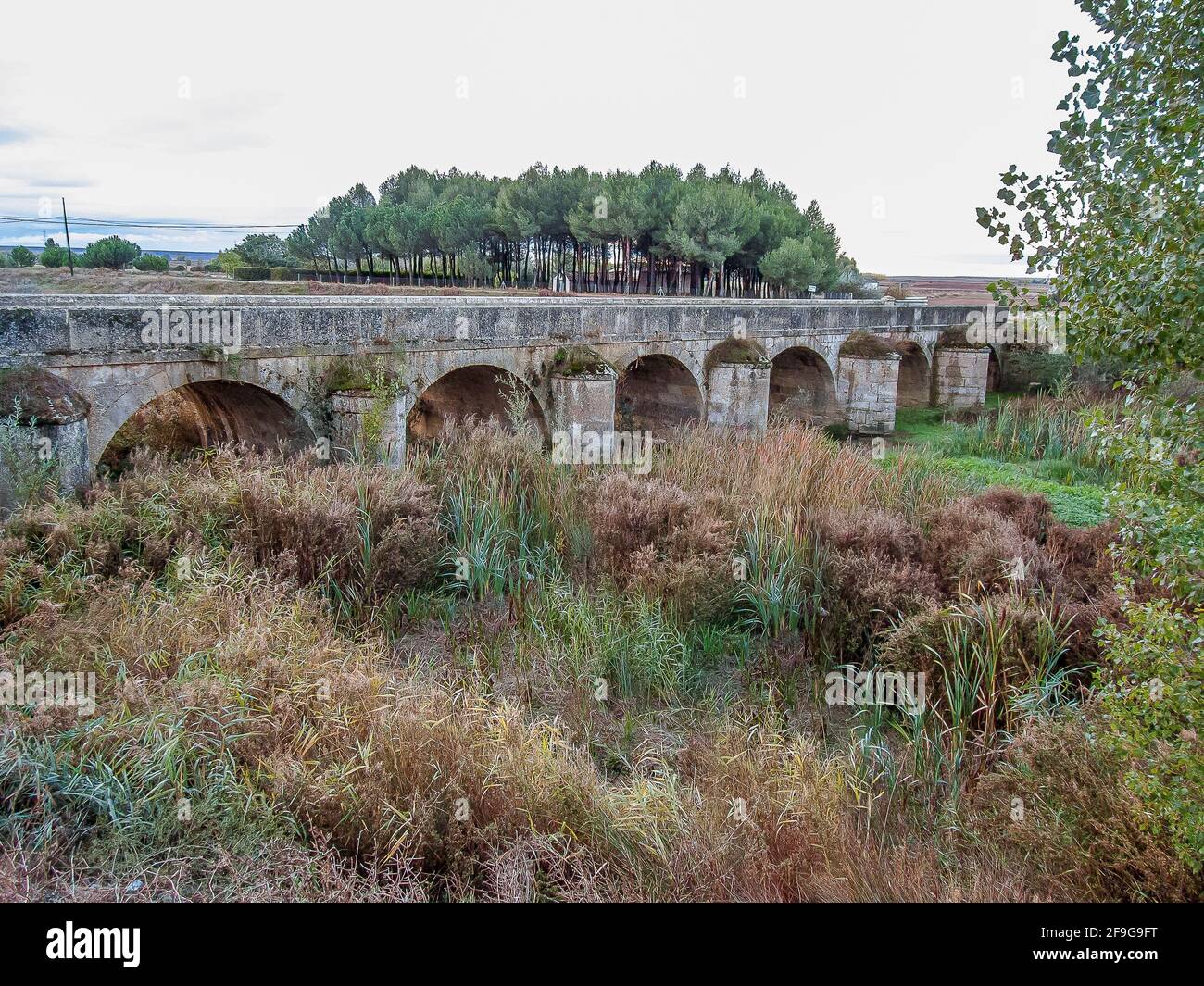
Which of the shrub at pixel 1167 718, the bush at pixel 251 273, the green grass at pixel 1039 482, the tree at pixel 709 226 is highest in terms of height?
the tree at pixel 709 226

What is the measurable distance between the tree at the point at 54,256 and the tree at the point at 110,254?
1.60 meters

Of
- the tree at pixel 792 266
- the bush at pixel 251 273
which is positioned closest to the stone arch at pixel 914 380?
the tree at pixel 792 266

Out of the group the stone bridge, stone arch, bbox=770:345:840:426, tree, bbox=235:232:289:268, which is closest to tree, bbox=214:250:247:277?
tree, bbox=235:232:289:268

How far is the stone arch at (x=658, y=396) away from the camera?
16438mm

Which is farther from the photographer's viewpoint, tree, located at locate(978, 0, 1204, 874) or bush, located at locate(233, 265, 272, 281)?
bush, located at locate(233, 265, 272, 281)

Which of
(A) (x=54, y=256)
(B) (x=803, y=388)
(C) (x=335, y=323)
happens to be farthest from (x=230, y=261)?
(C) (x=335, y=323)

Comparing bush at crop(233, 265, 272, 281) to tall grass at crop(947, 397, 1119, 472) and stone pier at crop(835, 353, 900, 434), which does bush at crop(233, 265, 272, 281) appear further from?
tall grass at crop(947, 397, 1119, 472)

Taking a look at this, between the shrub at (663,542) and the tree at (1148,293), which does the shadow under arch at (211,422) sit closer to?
the shrub at (663,542)

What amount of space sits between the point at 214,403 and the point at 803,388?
1471 cm

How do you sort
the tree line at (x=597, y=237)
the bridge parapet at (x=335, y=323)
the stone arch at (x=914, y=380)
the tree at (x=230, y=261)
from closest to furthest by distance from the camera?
the bridge parapet at (x=335, y=323)
the stone arch at (x=914, y=380)
the tree line at (x=597, y=237)
the tree at (x=230, y=261)

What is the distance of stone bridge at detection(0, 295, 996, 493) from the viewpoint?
786 centimetres

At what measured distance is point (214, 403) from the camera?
405 inches

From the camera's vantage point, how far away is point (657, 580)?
6383 millimetres

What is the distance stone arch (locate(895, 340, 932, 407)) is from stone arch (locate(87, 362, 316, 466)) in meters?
18.9
